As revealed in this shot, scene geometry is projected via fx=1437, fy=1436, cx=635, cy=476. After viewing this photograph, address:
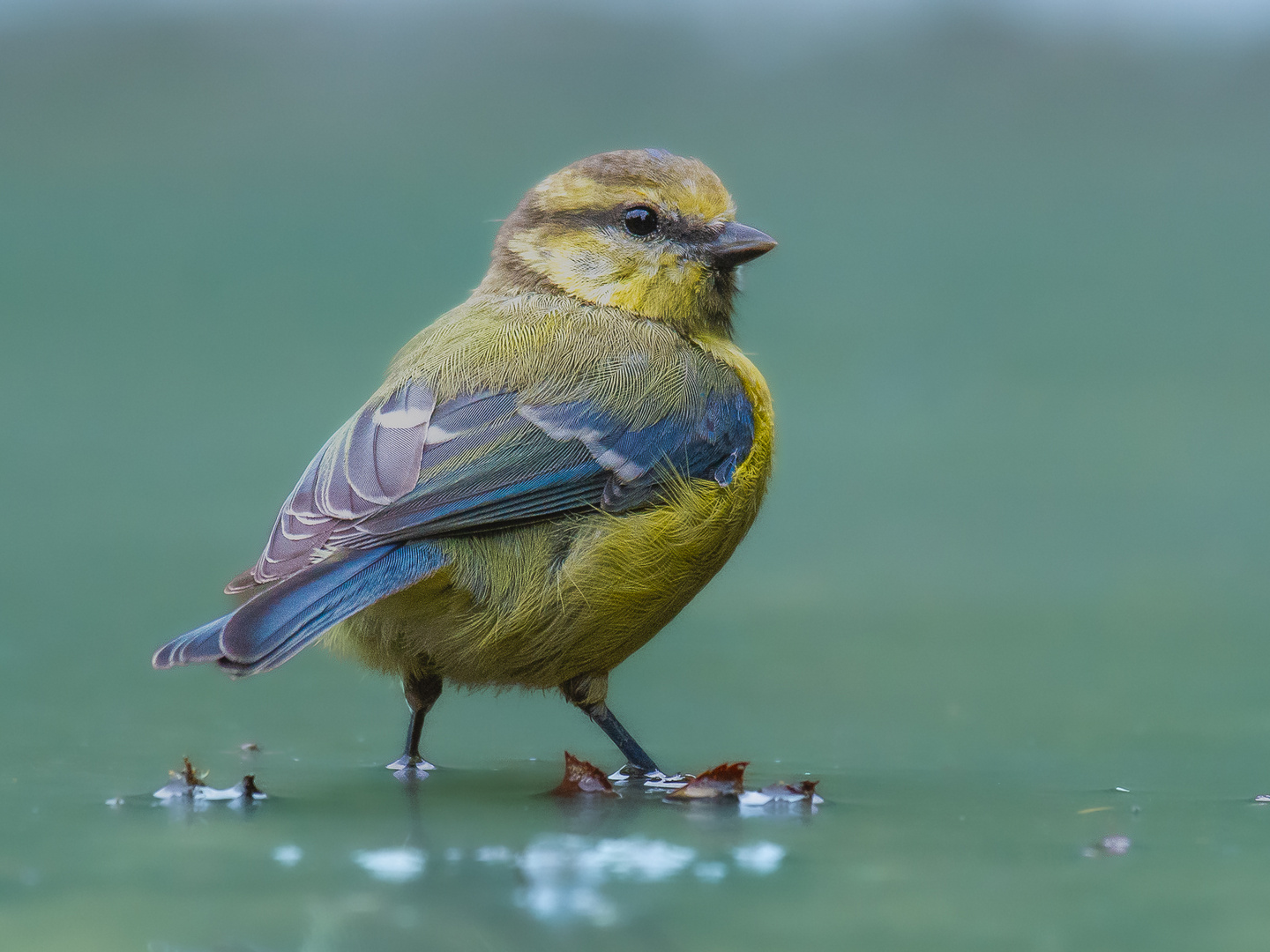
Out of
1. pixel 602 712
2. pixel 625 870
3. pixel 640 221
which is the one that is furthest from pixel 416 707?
pixel 640 221

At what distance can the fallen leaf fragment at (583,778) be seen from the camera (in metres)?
3.10

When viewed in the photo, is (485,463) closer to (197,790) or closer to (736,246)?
(197,790)

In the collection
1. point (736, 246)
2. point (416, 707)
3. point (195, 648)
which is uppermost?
point (736, 246)

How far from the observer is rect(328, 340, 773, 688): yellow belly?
2.98 metres

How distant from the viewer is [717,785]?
303 cm

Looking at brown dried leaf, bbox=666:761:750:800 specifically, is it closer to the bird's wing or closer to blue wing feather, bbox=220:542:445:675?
the bird's wing

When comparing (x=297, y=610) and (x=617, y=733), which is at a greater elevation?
(x=297, y=610)

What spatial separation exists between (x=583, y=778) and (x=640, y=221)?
1407 mm

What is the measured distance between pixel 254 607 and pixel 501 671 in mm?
684

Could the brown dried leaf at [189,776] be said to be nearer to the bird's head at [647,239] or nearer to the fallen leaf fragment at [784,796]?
the fallen leaf fragment at [784,796]

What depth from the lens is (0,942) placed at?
204 cm

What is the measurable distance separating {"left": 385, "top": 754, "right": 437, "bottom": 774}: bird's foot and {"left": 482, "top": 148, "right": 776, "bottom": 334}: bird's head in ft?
3.99

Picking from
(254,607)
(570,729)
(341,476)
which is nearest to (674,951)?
(254,607)

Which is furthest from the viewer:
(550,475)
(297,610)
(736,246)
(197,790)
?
(736,246)
